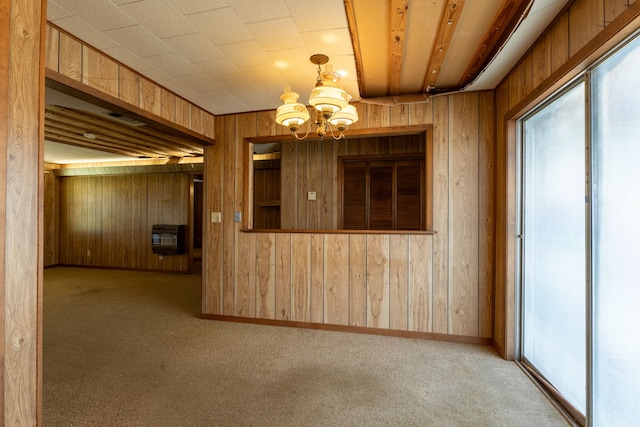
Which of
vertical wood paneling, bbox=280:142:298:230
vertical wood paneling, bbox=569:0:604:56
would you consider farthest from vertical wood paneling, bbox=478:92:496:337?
vertical wood paneling, bbox=280:142:298:230

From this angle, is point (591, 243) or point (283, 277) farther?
point (283, 277)

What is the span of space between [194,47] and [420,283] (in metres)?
2.82

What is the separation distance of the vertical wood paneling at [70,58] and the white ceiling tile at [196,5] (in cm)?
87

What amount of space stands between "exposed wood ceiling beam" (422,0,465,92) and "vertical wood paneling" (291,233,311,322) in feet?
6.35

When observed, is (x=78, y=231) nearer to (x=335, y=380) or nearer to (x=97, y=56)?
(x=97, y=56)

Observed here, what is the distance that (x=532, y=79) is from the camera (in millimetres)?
2191

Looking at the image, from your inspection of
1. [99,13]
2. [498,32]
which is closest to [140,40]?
[99,13]

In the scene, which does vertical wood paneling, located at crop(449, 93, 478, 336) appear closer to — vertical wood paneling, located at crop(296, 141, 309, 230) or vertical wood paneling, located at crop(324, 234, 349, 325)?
vertical wood paneling, located at crop(324, 234, 349, 325)

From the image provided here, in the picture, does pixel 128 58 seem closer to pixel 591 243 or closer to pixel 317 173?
pixel 317 173

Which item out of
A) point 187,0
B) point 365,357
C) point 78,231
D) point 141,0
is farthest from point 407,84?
point 78,231

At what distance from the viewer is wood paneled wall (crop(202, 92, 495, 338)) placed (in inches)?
118

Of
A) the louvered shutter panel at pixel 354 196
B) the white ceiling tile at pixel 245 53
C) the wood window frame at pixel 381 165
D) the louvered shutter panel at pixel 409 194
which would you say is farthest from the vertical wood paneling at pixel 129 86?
the louvered shutter panel at pixel 409 194

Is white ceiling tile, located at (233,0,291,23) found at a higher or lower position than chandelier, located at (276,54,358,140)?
higher

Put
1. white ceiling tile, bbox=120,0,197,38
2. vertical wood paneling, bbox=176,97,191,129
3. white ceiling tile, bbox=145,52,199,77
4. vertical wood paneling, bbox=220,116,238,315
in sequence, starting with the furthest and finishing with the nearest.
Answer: vertical wood paneling, bbox=220,116,238,315, vertical wood paneling, bbox=176,97,191,129, white ceiling tile, bbox=145,52,199,77, white ceiling tile, bbox=120,0,197,38
